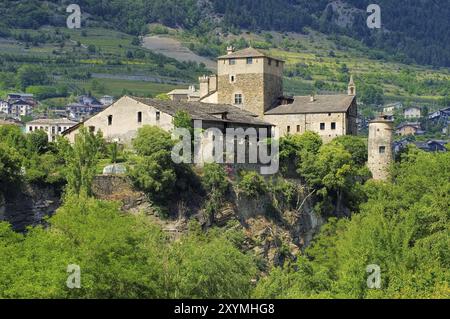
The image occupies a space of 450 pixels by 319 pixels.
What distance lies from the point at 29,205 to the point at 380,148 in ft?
86.3

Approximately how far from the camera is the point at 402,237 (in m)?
53.8

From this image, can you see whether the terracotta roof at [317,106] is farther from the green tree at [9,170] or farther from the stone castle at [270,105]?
the green tree at [9,170]

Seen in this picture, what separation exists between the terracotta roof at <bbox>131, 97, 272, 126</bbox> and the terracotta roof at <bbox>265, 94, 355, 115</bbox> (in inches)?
179

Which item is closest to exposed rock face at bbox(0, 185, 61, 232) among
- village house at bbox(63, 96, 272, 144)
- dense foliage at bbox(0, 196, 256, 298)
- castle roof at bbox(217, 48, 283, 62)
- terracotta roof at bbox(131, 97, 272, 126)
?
dense foliage at bbox(0, 196, 256, 298)

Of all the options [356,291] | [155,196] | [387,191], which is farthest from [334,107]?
[356,291]

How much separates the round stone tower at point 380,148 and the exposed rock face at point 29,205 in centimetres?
2418

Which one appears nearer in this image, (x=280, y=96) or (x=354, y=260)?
(x=354, y=260)

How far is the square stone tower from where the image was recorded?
7662 cm

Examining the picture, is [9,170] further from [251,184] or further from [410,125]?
[410,125]

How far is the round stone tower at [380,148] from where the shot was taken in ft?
235

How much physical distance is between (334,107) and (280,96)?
481 cm

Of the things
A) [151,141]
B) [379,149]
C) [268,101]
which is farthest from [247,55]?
[151,141]
